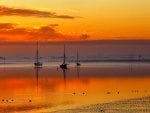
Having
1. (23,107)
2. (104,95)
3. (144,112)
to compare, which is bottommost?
(144,112)

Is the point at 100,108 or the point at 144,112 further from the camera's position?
the point at 100,108

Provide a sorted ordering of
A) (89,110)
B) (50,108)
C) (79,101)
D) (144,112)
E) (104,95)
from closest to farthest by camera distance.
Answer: (144,112), (89,110), (50,108), (79,101), (104,95)

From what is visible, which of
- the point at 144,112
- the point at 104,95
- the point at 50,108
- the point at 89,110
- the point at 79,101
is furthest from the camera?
the point at 104,95

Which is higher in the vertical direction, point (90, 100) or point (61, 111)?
point (90, 100)

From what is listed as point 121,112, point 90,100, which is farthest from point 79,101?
point 121,112

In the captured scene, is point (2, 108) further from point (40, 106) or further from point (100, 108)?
point (100, 108)

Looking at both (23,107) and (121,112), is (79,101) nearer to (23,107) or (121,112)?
(23,107)

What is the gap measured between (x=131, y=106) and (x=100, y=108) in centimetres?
252

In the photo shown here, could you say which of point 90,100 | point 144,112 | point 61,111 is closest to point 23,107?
point 61,111

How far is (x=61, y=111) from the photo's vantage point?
31266 millimetres

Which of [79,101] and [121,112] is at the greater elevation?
[79,101]

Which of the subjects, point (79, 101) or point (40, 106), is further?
point (79, 101)

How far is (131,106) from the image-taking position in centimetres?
3238

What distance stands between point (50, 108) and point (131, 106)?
21.6 feet
